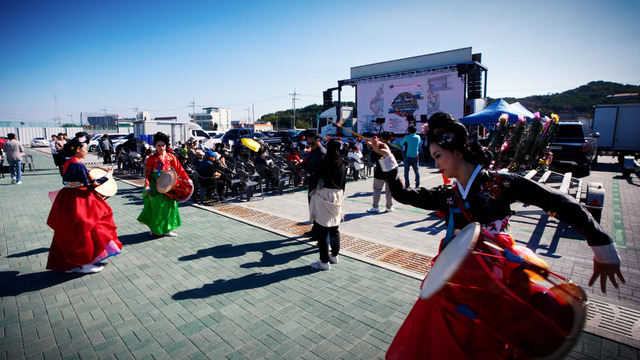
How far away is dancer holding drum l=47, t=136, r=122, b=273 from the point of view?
457cm

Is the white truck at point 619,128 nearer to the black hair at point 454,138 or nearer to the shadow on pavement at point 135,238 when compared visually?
the black hair at point 454,138

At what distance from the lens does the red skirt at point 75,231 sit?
457 cm

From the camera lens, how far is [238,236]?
6.42m

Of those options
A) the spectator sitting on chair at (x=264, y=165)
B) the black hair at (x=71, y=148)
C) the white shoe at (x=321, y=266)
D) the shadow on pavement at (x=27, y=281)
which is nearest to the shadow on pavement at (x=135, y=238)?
the shadow on pavement at (x=27, y=281)

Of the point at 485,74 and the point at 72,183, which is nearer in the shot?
the point at 72,183

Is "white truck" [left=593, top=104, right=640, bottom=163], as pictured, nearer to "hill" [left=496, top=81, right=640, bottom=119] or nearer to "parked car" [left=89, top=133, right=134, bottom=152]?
"hill" [left=496, top=81, right=640, bottom=119]

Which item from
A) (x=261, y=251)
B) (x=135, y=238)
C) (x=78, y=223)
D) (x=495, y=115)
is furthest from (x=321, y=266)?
(x=495, y=115)

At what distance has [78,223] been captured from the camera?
4559 millimetres

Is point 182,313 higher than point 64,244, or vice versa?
point 64,244

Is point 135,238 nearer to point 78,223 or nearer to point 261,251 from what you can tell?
point 78,223

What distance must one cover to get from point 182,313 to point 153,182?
3430mm

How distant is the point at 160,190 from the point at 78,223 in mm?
1689

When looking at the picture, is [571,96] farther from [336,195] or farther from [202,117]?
[202,117]

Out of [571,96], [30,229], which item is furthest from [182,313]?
[571,96]
